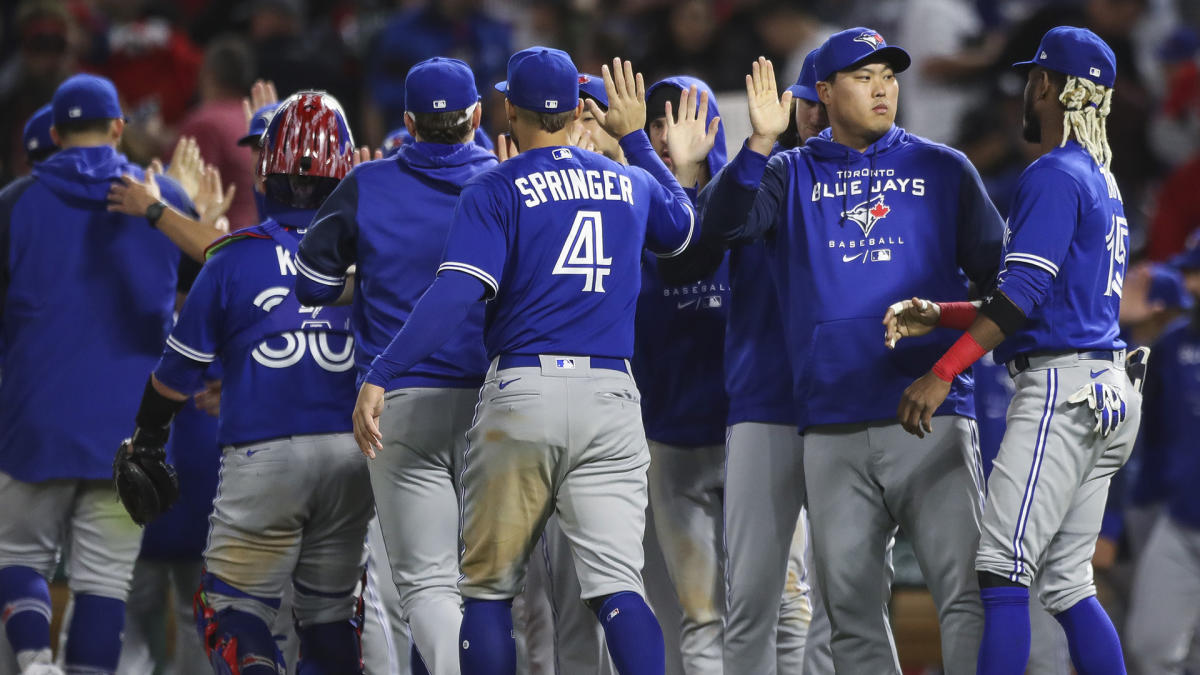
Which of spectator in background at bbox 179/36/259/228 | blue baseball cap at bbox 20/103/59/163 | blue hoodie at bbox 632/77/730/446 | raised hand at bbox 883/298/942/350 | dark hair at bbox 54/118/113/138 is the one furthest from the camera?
spectator in background at bbox 179/36/259/228

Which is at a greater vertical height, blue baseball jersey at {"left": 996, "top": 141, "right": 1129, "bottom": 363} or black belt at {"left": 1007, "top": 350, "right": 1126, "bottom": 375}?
blue baseball jersey at {"left": 996, "top": 141, "right": 1129, "bottom": 363}

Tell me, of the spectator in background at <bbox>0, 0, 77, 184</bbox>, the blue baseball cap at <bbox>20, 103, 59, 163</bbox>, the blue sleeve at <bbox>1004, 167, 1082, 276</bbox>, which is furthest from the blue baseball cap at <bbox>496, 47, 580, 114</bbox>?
the spectator in background at <bbox>0, 0, 77, 184</bbox>

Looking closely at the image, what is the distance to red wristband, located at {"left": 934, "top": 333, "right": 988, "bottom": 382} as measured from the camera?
500cm

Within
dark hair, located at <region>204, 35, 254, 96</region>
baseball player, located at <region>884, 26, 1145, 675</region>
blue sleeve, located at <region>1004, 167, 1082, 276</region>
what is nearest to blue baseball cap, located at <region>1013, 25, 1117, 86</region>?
baseball player, located at <region>884, 26, 1145, 675</region>

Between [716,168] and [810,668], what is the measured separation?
198 cm

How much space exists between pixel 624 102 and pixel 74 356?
265 centimetres

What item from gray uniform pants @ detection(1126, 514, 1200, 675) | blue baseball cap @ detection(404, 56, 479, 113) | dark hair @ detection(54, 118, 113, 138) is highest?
blue baseball cap @ detection(404, 56, 479, 113)

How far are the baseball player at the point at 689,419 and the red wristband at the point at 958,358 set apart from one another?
114 centimetres

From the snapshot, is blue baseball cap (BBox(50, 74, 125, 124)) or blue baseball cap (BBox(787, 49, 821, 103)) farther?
blue baseball cap (BBox(50, 74, 125, 124))

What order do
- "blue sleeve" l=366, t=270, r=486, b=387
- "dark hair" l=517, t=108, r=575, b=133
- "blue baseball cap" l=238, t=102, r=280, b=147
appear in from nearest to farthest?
"blue sleeve" l=366, t=270, r=486, b=387, "dark hair" l=517, t=108, r=575, b=133, "blue baseball cap" l=238, t=102, r=280, b=147

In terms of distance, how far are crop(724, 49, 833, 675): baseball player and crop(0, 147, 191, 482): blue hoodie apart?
2.52m

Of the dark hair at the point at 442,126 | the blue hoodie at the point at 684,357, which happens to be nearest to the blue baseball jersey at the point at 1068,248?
the blue hoodie at the point at 684,357

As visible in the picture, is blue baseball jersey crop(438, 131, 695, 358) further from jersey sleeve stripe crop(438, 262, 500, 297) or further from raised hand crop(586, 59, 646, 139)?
raised hand crop(586, 59, 646, 139)

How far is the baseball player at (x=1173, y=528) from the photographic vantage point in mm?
8180
